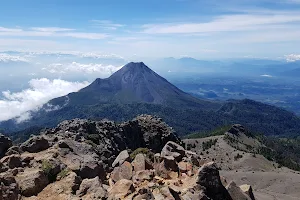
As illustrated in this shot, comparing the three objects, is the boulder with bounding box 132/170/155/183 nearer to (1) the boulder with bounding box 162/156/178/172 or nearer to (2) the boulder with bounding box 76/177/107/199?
(1) the boulder with bounding box 162/156/178/172

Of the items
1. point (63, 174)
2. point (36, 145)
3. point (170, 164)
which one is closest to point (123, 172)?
point (170, 164)

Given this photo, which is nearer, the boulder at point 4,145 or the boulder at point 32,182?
the boulder at point 32,182

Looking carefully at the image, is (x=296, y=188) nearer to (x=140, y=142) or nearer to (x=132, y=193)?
(x=140, y=142)

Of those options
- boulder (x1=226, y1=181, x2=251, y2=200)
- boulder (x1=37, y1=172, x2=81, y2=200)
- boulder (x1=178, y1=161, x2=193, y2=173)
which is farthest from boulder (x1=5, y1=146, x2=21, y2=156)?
boulder (x1=226, y1=181, x2=251, y2=200)

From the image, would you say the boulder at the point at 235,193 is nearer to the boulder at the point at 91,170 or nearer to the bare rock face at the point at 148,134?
the boulder at the point at 91,170

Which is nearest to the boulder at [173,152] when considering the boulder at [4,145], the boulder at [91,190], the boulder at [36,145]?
the boulder at [91,190]

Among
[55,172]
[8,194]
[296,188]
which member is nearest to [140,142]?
[55,172]
